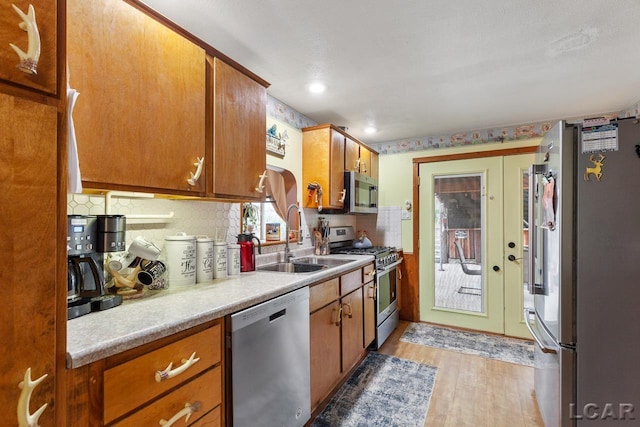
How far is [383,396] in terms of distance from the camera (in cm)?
222

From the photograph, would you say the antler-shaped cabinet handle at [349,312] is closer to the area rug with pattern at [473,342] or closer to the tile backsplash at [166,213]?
the tile backsplash at [166,213]

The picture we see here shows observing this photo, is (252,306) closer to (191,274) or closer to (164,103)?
(191,274)

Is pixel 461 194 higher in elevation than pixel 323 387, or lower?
higher

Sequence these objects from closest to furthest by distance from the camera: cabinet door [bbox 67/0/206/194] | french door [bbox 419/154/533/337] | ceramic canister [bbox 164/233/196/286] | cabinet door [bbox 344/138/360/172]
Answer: cabinet door [bbox 67/0/206/194]
ceramic canister [bbox 164/233/196/286]
cabinet door [bbox 344/138/360/172]
french door [bbox 419/154/533/337]

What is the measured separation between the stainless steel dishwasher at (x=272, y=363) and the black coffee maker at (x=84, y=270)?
50 cm

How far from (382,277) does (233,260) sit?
1.76 metres

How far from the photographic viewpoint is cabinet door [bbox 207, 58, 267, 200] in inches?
62.7

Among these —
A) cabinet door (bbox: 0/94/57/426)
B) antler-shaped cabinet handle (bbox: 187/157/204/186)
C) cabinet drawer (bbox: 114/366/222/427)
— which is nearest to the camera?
cabinet door (bbox: 0/94/57/426)

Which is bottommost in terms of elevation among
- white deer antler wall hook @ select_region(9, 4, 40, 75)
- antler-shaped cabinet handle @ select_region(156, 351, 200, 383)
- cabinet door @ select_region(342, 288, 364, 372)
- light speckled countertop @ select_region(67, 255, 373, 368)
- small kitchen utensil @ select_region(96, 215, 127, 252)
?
cabinet door @ select_region(342, 288, 364, 372)

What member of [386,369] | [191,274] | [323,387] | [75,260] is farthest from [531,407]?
[75,260]

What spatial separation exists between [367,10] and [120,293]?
1.71m

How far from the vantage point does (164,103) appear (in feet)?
4.37

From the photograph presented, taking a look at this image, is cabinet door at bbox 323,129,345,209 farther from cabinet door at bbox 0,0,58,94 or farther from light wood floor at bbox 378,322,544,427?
cabinet door at bbox 0,0,58,94

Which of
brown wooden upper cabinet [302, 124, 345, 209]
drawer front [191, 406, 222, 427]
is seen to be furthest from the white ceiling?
drawer front [191, 406, 222, 427]
